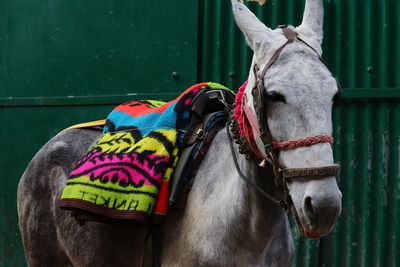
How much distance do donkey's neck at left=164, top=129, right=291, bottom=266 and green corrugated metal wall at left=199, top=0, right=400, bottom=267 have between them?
2.50 m

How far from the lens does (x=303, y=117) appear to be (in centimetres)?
318

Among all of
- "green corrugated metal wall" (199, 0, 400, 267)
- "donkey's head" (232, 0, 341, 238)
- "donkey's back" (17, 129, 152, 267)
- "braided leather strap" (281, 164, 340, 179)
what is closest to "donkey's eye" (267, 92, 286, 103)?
"donkey's head" (232, 0, 341, 238)

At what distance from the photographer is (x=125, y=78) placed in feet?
23.4

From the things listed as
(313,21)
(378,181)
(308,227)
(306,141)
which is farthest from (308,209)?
(378,181)

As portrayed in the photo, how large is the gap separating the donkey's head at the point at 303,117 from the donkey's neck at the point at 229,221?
329 mm

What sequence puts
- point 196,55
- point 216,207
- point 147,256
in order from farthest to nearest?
point 196,55 → point 147,256 → point 216,207

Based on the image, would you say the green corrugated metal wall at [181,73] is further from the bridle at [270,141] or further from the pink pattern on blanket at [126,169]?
the bridle at [270,141]

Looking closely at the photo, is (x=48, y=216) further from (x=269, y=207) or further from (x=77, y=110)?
(x=77, y=110)

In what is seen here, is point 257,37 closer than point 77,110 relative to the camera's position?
Yes

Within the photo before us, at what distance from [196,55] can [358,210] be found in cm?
193

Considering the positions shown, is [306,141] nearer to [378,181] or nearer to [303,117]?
[303,117]

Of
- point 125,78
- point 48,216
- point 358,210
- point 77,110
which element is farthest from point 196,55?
point 48,216

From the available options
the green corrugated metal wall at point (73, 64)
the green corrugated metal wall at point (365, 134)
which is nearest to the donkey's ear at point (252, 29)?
the green corrugated metal wall at point (365, 134)

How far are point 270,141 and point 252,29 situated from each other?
58 cm
